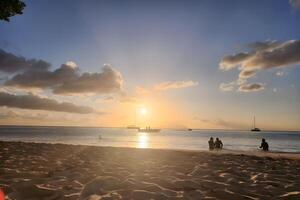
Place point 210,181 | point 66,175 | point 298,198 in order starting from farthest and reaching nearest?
point 66,175 → point 210,181 → point 298,198

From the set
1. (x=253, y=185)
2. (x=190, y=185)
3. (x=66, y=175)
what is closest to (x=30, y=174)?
(x=66, y=175)

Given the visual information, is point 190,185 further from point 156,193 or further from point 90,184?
point 90,184

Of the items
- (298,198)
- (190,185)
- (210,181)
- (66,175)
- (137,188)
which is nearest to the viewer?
(298,198)

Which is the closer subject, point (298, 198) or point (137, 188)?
point (298, 198)

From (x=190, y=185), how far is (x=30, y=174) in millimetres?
4799

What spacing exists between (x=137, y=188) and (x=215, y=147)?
28.4 m

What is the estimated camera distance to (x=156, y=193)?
6.37 m

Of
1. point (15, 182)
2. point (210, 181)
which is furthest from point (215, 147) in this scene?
point (15, 182)

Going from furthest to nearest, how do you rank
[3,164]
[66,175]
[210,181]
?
[3,164], [66,175], [210,181]

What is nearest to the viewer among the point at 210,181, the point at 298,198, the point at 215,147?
the point at 298,198

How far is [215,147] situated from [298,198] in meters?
28.0

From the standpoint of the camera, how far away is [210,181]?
783 cm

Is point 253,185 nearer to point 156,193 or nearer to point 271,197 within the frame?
point 271,197

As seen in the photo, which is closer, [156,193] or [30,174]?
[156,193]
